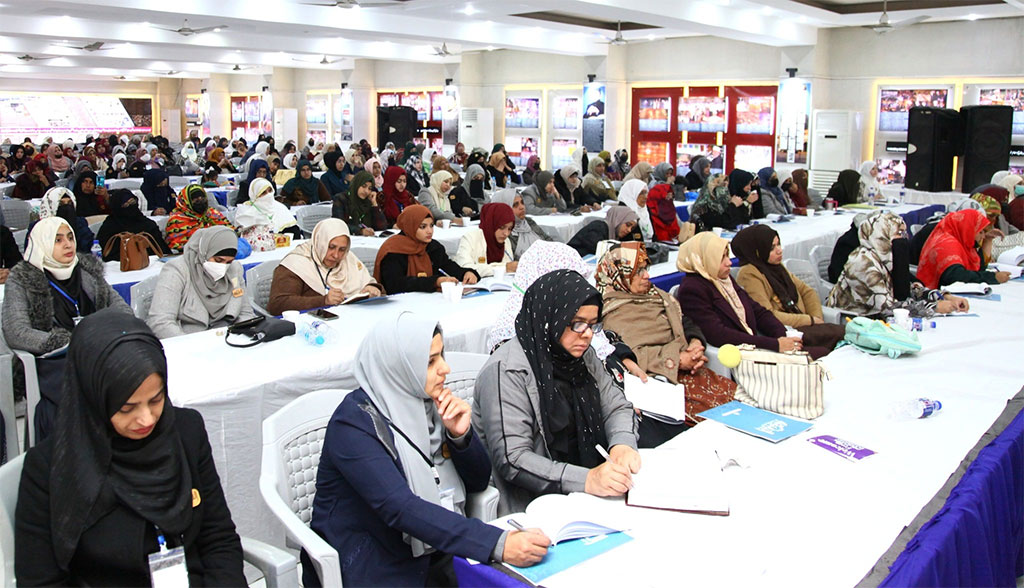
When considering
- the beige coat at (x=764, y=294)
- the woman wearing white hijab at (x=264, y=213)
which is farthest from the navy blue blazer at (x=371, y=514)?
the woman wearing white hijab at (x=264, y=213)

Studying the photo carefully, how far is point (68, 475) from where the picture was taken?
1.81 m

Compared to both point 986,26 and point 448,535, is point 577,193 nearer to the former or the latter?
point 986,26

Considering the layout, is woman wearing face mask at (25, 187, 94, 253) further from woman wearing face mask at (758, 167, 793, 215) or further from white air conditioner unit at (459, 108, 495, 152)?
white air conditioner unit at (459, 108, 495, 152)

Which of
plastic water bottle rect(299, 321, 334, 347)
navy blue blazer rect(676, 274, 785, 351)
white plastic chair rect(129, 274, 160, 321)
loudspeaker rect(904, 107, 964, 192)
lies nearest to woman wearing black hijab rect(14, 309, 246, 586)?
plastic water bottle rect(299, 321, 334, 347)

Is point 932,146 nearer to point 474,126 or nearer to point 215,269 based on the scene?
point 474,126

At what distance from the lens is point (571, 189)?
10219mm

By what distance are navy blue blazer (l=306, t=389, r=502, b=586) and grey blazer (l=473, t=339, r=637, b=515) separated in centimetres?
42

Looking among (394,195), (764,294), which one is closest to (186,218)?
(394,195)

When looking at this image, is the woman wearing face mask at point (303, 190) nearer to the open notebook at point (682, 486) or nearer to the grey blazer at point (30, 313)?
the grey blazer at point (30, 313)

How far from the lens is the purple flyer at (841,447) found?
8.41 feet

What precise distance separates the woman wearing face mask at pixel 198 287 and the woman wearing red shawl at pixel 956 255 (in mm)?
4697

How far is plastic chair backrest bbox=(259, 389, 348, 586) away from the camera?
6.80 ft

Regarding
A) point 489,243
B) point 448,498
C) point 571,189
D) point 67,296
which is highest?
point 571,189

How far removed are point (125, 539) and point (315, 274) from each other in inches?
106
